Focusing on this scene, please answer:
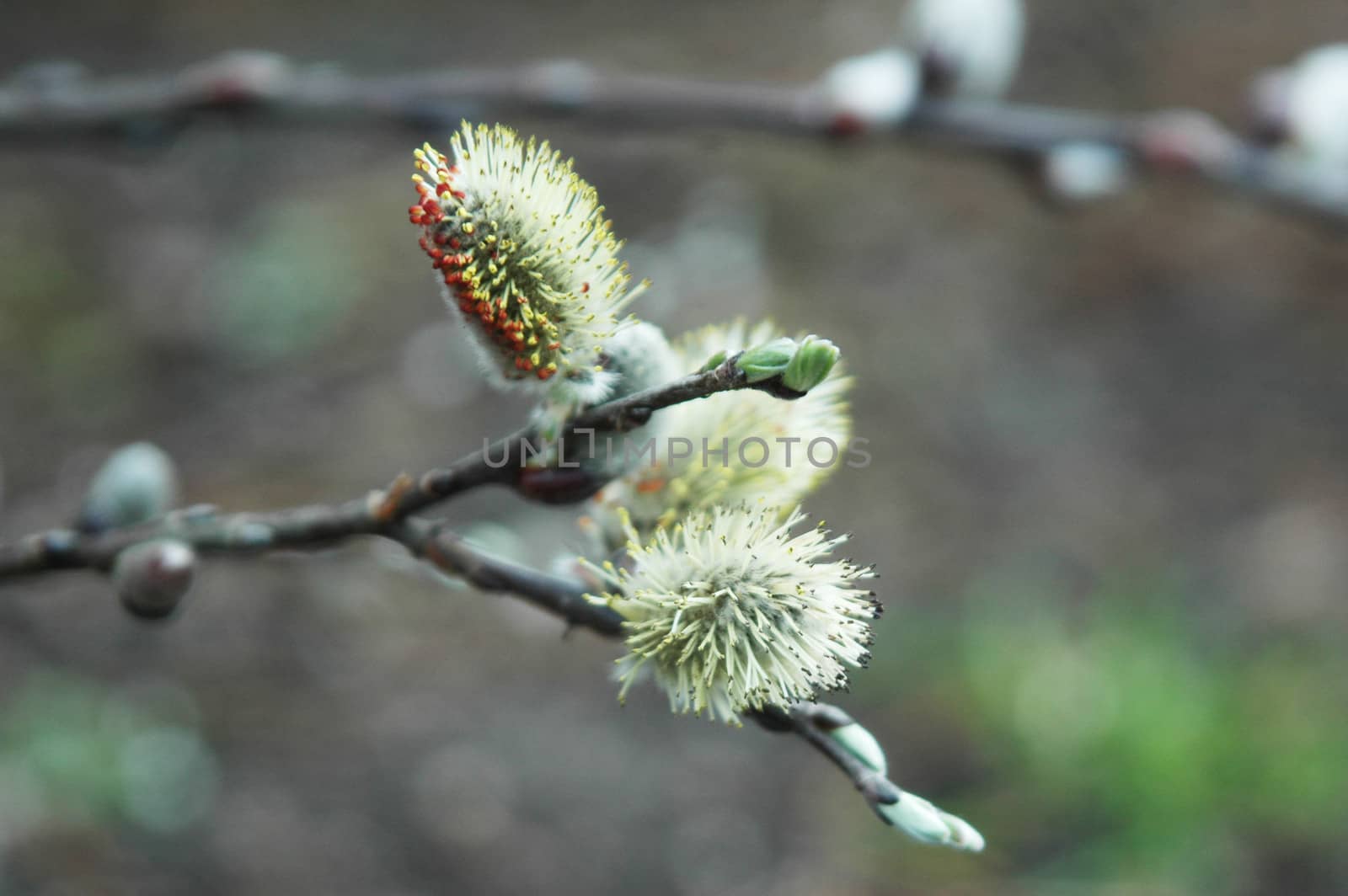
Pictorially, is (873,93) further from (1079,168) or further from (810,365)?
(810,365)

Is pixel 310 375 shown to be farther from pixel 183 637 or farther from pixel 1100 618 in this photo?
pixel 1100 618

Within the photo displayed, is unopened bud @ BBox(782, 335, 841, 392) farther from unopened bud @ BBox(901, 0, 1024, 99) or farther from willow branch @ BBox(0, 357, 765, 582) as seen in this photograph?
unopened bud @ BBox(901, 0, 1024, 99)

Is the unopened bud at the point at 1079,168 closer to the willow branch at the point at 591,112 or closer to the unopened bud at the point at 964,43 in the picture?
the willow branch at the point at 591,112

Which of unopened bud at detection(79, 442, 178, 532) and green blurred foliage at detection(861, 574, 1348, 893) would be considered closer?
unopened bud at detection(79, 442, 178, 532)

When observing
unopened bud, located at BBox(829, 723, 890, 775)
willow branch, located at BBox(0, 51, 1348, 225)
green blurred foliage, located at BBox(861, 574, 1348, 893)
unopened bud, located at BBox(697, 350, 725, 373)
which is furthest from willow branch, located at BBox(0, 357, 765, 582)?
green blurred foliage, located at BBox(861, 574, 1348, 893)

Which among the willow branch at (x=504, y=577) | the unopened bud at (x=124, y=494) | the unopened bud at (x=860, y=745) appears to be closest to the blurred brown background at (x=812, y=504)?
the unopened bud at (x=124, y=494)

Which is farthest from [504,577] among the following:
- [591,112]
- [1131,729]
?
[1131,729]

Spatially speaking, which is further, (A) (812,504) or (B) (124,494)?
(A) (812,504)
